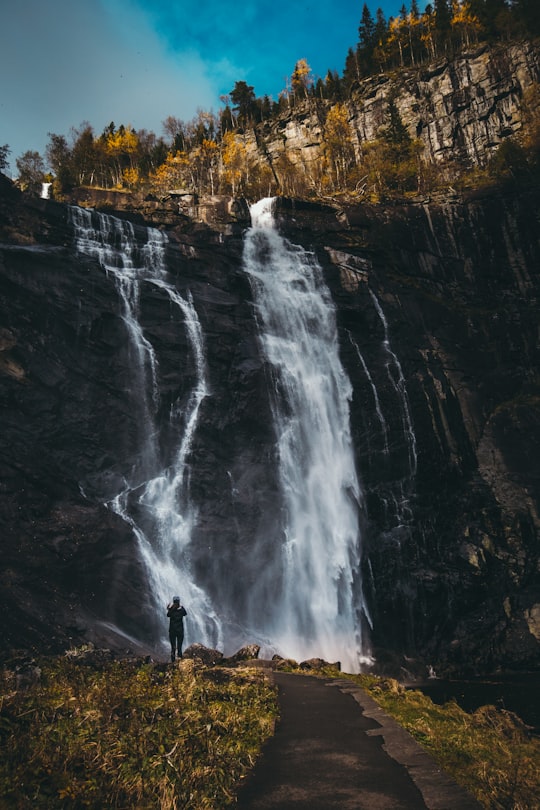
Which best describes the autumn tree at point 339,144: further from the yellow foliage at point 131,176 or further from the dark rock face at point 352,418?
the yellow foliage at point 131,176

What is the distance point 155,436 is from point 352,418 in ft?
38.5

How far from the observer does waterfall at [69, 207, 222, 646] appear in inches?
922

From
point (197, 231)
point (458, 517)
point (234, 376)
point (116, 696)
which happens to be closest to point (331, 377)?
point (234, 376)

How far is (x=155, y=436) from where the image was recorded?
2738 centimetres

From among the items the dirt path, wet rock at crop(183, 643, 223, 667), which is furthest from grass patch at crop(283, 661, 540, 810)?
wet rock at crop(183, 643, 223, 667)

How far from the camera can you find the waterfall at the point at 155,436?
23.4m

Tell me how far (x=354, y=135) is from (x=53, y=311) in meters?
44.3

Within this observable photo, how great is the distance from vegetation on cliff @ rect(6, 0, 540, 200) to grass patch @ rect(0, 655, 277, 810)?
41.5 meters

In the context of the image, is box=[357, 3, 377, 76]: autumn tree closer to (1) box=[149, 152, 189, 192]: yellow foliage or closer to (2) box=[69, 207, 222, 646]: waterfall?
(1) box=[149, 152, 189, 192]: yellow foliage

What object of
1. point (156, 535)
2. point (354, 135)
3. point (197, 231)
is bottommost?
point (156, 535)

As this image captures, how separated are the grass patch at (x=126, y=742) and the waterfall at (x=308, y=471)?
1564cm

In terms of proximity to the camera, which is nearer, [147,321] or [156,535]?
[156,535]

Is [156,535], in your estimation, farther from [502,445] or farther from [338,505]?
[502,445]

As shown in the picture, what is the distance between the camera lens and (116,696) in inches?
321
